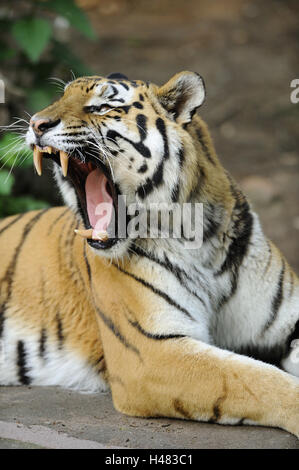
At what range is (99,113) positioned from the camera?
121 inches

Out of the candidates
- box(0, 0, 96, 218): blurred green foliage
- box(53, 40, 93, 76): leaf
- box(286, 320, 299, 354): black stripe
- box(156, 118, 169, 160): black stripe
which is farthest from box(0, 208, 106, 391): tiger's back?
box(53, 40, 93, 76): leaf

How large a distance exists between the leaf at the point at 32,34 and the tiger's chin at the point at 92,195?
2.89 m

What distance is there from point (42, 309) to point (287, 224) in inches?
133

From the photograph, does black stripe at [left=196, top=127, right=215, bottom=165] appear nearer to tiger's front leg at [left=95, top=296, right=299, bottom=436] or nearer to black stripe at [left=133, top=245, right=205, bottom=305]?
black stripe at [left=133, top=245, right=205, bottom=305]

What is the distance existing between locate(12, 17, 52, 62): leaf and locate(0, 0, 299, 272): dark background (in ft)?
0.78

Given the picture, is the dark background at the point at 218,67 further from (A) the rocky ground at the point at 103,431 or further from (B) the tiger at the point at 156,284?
(A) the rocky ground at the point at 103,431

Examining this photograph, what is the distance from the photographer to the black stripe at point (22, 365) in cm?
363

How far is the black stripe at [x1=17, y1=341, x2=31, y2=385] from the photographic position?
3.63 metres

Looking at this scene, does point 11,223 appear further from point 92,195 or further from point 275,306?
point 275,306

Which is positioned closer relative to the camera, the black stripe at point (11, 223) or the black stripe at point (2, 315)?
the black stripe at point (2, 315)

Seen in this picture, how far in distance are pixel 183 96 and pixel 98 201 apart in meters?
0.60

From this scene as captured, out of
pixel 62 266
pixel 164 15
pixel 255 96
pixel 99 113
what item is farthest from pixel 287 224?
pixel 164 15
